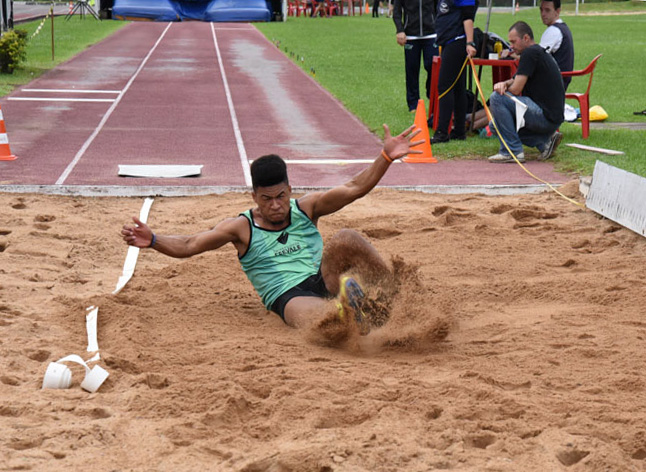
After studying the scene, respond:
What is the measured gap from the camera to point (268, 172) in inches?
205

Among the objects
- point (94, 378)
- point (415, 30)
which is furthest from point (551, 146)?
point (94, 378)

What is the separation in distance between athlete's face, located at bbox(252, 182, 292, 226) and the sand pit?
68 cm

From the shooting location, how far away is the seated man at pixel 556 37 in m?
11.4

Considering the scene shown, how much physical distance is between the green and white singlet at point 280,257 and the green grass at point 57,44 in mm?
12464

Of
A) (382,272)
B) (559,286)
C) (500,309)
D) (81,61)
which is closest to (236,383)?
(382,272)

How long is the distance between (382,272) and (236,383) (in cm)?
142

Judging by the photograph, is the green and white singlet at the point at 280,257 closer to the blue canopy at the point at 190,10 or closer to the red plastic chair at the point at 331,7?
the blue canopy at the point at 190,10

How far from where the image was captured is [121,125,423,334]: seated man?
5273mm

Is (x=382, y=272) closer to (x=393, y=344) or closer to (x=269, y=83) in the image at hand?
(x=393, y=344)

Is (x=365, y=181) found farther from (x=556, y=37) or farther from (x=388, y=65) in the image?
(x=388, y=65)

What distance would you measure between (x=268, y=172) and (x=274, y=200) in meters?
0.21

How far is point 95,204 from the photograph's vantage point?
28.1ft

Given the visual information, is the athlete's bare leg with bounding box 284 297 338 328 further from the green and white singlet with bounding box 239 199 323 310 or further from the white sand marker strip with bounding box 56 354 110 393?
the white sand marker strip with bounding box 56 354 110 393

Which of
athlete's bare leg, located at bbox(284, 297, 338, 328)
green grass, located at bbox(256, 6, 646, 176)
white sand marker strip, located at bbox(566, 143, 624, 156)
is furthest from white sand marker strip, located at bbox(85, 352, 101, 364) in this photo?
white sand marker strip, located at bbox(566, 143, 624, 156)
